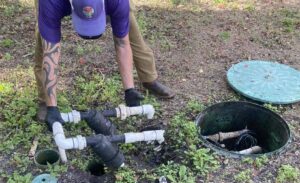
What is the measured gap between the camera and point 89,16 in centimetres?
293

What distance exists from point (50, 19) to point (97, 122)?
34.0 inches

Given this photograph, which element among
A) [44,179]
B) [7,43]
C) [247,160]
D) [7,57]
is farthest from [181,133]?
[7,43]

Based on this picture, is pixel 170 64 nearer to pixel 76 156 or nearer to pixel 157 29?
pixel 157 29

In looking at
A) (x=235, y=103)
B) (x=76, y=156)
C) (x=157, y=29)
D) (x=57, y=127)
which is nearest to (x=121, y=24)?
(x=57, y=127)

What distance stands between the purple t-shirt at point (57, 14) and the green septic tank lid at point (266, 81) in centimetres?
155

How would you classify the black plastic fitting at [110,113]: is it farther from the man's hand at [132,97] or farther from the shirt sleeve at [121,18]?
the shirt sleeve at [121,18]

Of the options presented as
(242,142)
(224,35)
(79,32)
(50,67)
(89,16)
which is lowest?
(242,142)

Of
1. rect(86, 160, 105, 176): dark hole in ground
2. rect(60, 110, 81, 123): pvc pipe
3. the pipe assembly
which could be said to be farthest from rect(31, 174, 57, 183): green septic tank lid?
rect(60, 110, 81, 123): pvc pipe

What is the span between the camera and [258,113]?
4.11 meters

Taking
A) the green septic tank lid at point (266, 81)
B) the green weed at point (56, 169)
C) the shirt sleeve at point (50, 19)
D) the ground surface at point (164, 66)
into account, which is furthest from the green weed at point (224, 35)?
the green weed at point (56, 169)

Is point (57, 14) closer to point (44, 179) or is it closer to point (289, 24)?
point (44, 179)

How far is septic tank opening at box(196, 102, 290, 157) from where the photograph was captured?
399cm

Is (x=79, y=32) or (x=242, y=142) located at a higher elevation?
(x=79, y=32)

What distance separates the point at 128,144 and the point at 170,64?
4.56 ft
